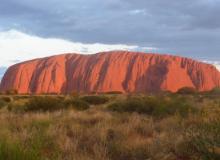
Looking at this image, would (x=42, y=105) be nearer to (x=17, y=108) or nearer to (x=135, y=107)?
(x=17, y=108)

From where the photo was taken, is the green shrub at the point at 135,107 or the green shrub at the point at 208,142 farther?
the green shrub at the point at 135,107

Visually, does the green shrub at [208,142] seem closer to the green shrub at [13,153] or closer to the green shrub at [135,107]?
the green shrub at [13,153]

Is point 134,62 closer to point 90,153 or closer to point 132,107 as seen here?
point 132,107

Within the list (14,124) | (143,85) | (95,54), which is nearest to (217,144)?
(14,124)

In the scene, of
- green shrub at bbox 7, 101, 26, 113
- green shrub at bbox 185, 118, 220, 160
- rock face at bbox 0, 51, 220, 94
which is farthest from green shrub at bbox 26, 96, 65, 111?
rock face at bbox 0, 51, 220, 94

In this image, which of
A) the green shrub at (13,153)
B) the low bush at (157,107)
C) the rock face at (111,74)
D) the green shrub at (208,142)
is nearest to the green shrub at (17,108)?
the low bush at (157,107)

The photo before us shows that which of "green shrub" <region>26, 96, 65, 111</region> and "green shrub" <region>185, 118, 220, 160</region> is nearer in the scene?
"green shrub" <region>185, 118, 220, 160</region>

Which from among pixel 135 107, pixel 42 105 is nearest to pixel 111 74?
pixel 42 105

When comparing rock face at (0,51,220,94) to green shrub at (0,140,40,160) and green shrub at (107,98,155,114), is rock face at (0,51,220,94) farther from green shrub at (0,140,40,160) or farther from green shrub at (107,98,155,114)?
green shrub at (0,140,40,160)

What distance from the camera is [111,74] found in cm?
10794

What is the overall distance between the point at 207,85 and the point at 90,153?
10252 centimetres

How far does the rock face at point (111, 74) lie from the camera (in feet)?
346

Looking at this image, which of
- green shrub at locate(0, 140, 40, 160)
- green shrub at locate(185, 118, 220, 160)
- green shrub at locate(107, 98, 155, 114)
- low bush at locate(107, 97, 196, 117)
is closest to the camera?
green shrub at locate(0, 140, 40, 160)

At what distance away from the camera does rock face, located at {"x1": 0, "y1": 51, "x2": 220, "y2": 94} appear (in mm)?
105375
